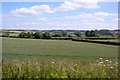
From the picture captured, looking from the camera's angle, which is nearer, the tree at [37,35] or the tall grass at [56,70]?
the tall grass at [56,70]

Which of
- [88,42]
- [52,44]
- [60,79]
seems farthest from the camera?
[88,42]

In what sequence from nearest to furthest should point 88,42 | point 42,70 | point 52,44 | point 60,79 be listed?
point 60,79 → point 42,70 → point 52,44 → point 88,42

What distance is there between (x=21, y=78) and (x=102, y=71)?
212cm

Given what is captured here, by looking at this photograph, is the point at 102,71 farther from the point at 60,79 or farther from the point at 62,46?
the point at 62,46

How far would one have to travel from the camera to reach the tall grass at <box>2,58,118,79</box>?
283 inches

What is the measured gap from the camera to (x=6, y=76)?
288 inches

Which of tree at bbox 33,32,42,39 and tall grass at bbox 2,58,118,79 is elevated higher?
tree at bbox 33,32,42,39

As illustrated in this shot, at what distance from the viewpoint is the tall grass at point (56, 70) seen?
7.20m

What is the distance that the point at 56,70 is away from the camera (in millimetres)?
7426

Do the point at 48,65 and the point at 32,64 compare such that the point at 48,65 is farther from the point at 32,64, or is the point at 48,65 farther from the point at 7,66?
the point at 7,66

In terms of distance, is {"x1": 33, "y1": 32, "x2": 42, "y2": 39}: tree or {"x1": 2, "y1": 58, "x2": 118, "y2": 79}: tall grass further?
{"x1": 33, "y1": 32, "x2": 42, "y2": 39}: tree

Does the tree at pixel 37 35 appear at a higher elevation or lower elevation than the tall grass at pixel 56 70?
higher

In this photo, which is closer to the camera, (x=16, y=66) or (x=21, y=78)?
(x=21, y=78)

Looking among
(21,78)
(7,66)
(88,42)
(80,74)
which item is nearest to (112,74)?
(80,74)
